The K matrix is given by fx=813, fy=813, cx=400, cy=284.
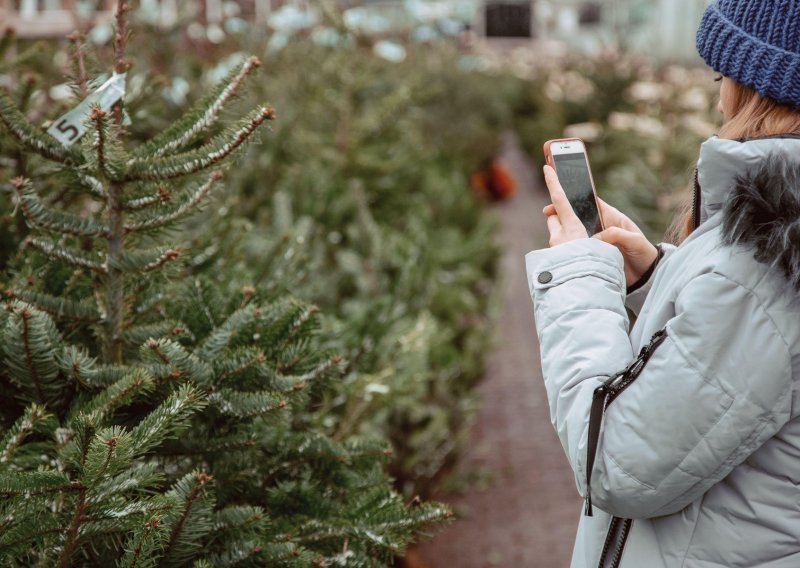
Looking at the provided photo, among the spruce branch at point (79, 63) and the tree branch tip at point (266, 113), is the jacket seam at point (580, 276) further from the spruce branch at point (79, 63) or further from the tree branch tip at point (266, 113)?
the spruce branch at point (79, 63)

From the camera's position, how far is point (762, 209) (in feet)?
4.15

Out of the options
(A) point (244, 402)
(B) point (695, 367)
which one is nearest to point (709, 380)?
(B) point (695, 367)

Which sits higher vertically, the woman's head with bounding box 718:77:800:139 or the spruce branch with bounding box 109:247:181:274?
the woman's head with bounding box 718:77:800:139

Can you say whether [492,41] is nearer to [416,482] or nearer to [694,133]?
[694,133]

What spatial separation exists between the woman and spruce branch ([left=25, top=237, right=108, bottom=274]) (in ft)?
3.26

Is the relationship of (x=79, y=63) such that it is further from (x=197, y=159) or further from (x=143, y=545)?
(x=143, y=545)

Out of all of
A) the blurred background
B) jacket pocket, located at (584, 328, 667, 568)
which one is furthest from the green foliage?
jacket pocket, located at (584, 328, 667, 568)

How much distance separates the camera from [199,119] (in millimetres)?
1811

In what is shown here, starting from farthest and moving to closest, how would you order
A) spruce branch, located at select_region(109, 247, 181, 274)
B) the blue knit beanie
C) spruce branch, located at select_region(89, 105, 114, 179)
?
spruce branch, located at select_region(109, 247, 181, 274) → spruce branch, located at select_region(89, 105, 114, 179) → the blue knit beanie

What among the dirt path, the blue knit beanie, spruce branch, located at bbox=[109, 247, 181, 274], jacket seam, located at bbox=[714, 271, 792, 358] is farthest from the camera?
the dirt path

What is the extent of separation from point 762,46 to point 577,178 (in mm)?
466

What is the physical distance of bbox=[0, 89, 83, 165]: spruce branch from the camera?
172cm

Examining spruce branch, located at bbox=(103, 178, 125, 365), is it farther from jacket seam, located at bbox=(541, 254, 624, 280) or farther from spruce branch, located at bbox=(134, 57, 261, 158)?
jacket seam, located at bbox=(541, 254, 624, 280)

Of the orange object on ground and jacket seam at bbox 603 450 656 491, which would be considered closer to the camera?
jacket seam at bbox 603 450 656 491
